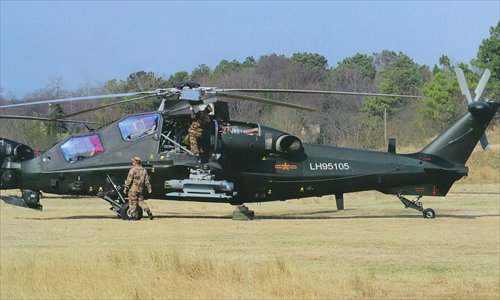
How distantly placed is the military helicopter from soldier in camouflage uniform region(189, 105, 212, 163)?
0.20 m

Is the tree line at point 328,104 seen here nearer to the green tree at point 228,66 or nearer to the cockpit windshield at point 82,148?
the green tree at point 228,66

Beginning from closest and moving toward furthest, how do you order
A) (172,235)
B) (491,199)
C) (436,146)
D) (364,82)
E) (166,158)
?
(172,235) → (166,158) → (436,146) → (491,199) → (364,82)

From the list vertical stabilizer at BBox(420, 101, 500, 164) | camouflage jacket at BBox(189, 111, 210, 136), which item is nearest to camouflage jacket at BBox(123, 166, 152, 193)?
camouflage jacket at BBox(189, 111, 210, 136)

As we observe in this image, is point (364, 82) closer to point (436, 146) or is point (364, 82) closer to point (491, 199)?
point (491, 199)

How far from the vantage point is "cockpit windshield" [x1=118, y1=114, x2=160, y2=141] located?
24453mm

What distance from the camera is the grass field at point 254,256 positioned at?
1261cm

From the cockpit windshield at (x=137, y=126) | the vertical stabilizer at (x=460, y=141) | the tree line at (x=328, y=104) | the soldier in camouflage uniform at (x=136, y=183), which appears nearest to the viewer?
the soldier in camouflage uniform at (x=136, y=183)

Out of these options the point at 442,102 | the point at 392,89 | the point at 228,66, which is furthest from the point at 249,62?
the point at 442,102

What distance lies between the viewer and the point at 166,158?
80.0ft

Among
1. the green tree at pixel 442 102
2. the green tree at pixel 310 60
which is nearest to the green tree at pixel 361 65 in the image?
the green tree at pixel 310 60

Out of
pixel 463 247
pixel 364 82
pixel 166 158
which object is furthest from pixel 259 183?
pixel 364 82

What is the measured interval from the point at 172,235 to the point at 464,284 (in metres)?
9.02

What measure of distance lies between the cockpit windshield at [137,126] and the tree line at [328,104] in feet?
86.6

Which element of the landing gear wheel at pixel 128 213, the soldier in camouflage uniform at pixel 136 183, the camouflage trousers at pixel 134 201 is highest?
the soldier in camouflage uniform at pixel 136 183
